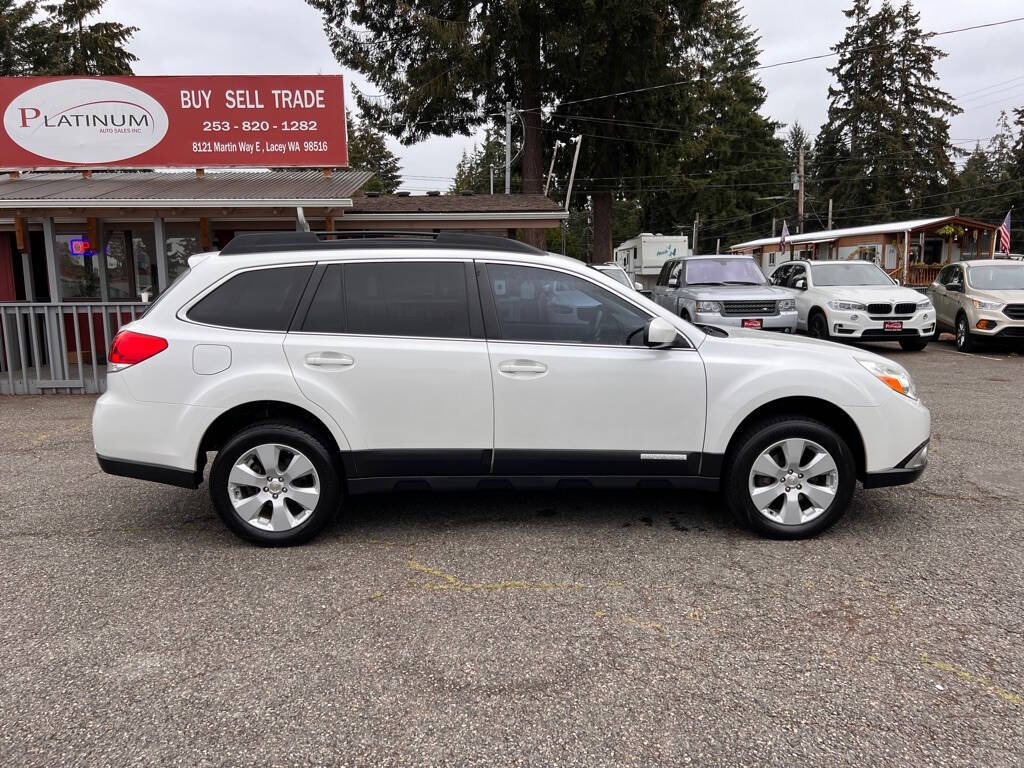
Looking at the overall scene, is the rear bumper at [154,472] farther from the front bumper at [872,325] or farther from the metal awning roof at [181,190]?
the front bumper at [872,325]

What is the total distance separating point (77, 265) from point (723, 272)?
37.8 feet

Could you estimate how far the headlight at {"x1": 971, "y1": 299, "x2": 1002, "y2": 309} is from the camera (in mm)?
13031

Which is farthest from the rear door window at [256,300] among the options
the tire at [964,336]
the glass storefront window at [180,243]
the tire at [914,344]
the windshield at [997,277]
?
the windshield at [997,277]

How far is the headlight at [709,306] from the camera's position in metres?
12.2

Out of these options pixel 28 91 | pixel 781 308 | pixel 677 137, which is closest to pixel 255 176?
pixel 28 91

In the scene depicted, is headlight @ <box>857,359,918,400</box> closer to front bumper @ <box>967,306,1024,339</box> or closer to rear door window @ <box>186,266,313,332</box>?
rear door window @ <box>186,266,313,332</box>

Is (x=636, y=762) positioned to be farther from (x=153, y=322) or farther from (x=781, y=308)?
(x=781, y=308)

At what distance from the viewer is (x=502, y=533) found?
15.1ft

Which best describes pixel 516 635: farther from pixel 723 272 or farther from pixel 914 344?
pixel 914 344

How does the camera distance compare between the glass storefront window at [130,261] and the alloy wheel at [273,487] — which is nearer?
the alloy wheel at [273,487]

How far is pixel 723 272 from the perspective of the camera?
44.3 ft

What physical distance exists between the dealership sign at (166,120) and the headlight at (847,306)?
906 cm

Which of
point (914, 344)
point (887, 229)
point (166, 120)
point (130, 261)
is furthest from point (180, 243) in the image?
point (887, 229)

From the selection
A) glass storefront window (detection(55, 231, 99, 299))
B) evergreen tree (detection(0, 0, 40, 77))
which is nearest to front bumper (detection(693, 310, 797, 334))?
glass storefront window (detection(55, 231, 99, 299))
